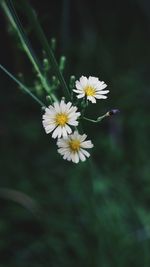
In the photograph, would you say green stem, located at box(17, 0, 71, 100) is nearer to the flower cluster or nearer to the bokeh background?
the flower cluster

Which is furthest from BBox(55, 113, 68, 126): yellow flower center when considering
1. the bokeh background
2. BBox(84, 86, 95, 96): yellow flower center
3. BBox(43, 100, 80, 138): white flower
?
the bokeh background

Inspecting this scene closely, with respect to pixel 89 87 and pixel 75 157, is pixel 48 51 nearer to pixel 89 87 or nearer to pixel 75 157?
pixel 89 87

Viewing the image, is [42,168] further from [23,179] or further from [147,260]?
[147,260]

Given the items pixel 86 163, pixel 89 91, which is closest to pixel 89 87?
pixel 89 91

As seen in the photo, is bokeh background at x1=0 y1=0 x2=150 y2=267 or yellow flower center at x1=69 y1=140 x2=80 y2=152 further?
bokeh background at x1=0 y1=0 x2=150 y2=267

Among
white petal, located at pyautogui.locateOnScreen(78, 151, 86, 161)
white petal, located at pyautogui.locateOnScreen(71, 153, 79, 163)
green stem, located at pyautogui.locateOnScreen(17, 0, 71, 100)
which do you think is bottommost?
white petal, located at pyautogui.locateOnScreen(71, 153, 79, 163)

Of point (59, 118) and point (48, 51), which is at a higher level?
point (48, 51)
